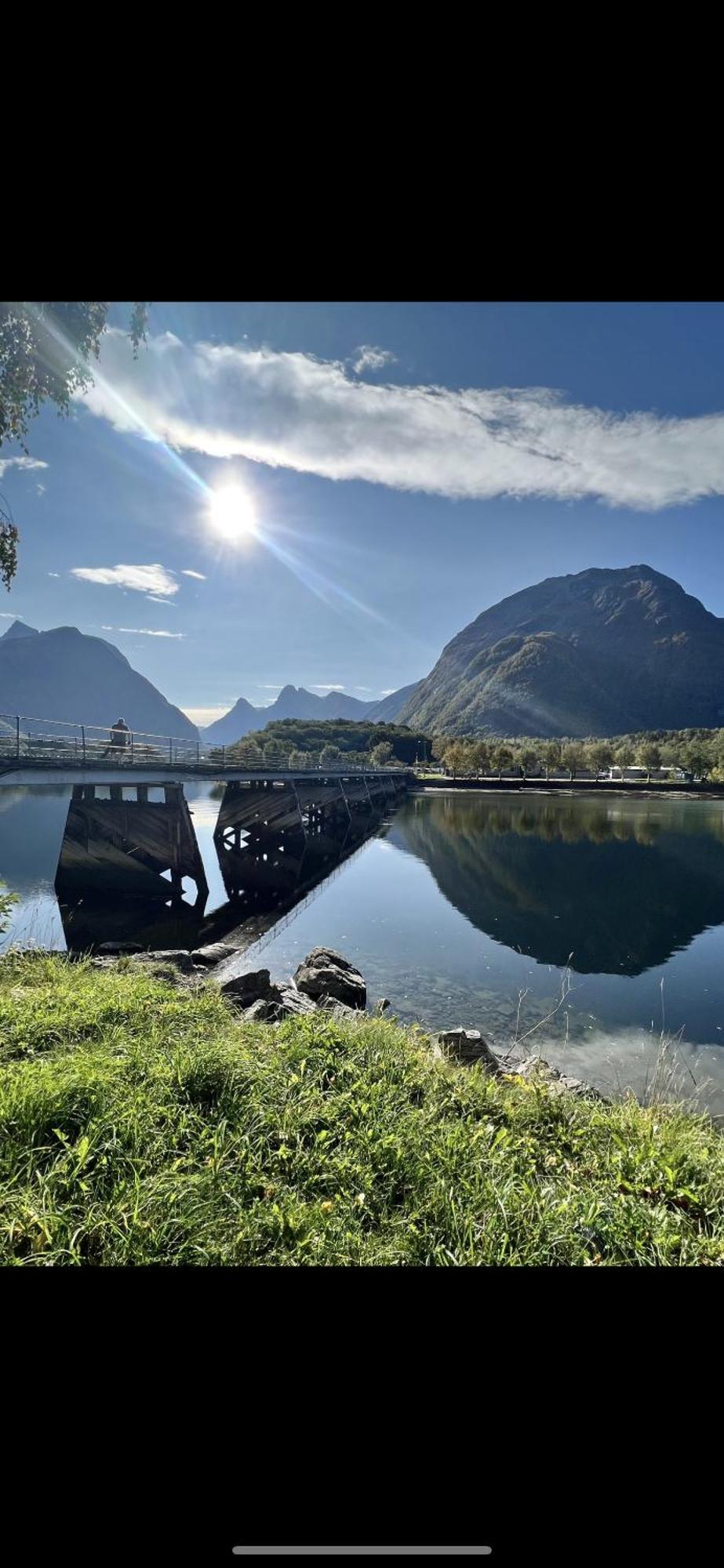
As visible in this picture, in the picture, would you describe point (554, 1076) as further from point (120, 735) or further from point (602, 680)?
point (602, 680)

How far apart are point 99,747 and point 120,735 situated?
0.67 metres

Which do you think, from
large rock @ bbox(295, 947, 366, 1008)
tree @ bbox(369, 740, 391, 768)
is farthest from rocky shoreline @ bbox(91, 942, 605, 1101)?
tree @ bbox(369, 740, 391, 768)

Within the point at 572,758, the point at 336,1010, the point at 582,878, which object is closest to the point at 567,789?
the point at 572,758

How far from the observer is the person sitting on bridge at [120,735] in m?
14.3

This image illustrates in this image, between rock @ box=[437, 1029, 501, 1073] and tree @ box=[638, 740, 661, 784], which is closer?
rock @ box=[437, 1029, 501, 1073]

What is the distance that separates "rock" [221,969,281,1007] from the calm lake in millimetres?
2174

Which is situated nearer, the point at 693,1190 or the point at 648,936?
the point at 693,1190

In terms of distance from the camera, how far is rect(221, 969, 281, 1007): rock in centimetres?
571

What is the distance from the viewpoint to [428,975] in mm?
9258

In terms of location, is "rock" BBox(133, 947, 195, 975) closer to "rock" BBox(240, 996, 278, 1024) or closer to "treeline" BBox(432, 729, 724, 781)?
"rock" BBox(240, 996, 278, 1024)
